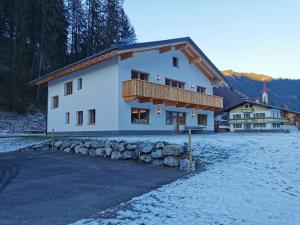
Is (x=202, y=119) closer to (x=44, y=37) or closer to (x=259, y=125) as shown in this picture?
(x=44, y=37)

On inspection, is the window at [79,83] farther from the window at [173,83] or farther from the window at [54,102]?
the window at [173,83]

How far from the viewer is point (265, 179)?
30.8 ft

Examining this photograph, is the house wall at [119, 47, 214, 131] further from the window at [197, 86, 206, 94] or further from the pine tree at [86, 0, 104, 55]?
the pine tree at [86, 0, 104, 55]

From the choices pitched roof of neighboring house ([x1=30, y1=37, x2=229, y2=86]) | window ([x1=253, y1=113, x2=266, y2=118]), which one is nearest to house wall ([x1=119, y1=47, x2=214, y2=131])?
pitched roof of neighboring house ([x1=30, y1=37, x2=229, y2=86])

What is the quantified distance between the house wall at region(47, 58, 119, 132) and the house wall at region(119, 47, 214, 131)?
2.34ft

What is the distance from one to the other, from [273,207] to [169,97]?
18.7 meters

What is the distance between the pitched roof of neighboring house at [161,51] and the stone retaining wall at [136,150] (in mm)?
7446

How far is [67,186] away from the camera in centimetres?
909

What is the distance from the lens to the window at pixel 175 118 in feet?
92.3

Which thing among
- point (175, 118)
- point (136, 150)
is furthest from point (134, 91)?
point (136, 150)

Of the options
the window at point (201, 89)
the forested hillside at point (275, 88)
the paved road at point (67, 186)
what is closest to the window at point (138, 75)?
the window at point (201, 89)

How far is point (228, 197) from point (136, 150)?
6.74 metres

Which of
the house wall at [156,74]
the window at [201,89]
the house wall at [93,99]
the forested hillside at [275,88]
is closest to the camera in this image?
the house wall at [93,99]

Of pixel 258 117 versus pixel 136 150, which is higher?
pixel 258 117
